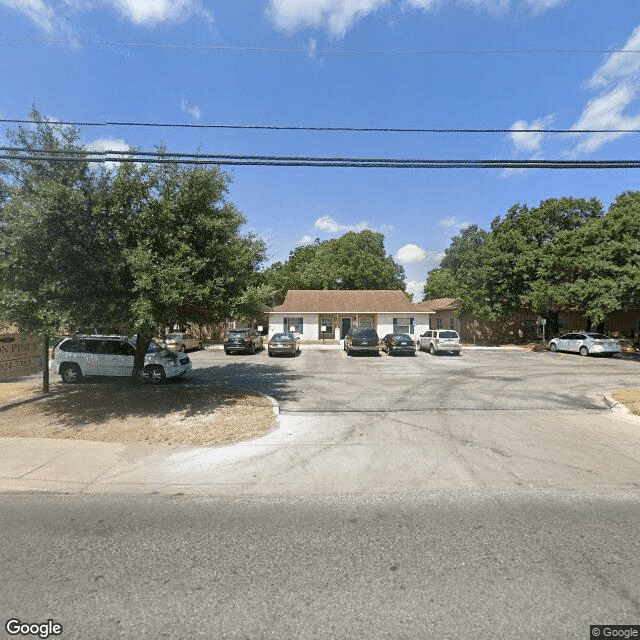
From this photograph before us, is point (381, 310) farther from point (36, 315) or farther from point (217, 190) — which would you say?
point (36, 315)

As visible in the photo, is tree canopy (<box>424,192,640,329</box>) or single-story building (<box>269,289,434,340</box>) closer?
tree canopy (<box>424,192,640,329</box>)

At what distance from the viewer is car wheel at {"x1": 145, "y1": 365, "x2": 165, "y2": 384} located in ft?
43.7

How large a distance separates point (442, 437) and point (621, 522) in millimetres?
3352

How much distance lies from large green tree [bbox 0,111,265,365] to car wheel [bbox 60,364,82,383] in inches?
238

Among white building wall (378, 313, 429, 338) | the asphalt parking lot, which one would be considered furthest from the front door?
the asphalt parking lot

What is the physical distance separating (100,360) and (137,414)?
17.9ft

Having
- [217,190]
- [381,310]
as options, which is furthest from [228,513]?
[381,310]

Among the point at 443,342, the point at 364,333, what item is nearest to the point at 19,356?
the point at 364,333

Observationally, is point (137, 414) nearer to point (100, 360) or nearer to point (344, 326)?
point (100, 360)

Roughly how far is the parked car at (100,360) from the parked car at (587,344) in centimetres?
2428

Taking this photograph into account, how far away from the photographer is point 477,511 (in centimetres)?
441

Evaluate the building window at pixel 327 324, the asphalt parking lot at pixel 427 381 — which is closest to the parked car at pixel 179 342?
the asphalt parking lot at pixel 427 381

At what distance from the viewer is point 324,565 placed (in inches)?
133

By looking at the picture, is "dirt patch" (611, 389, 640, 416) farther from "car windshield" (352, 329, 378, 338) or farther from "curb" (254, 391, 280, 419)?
"car windshield" (352, 329, 378, 338)
